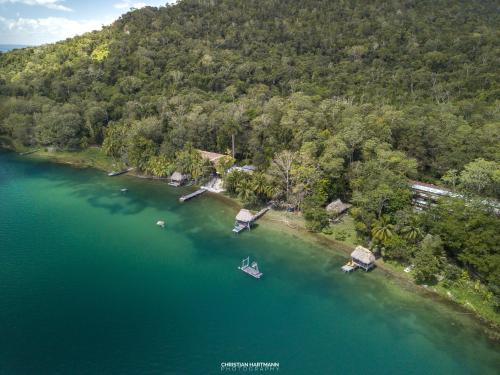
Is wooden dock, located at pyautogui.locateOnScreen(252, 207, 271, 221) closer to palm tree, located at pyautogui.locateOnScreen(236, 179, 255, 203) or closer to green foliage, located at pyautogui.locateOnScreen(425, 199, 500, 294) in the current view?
palm tree, located at pyautogui.locateOnScreen(236, 179, 255, 203)

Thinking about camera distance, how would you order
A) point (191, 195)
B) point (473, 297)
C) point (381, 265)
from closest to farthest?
point (473, 297), point (381, 265), point (191, 195)

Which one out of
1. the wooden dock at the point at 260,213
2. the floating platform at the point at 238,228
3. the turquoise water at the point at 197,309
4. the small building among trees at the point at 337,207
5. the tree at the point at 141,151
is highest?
the tree at the point at 141,151

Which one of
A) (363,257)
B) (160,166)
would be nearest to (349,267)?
(363,257)

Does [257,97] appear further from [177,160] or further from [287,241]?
[287,241]

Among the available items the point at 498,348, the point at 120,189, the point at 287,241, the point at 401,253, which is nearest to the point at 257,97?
the point at 120,189

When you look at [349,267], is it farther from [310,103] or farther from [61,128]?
[61,128]

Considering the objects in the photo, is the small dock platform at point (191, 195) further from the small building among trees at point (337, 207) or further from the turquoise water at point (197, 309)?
the small building among trees at point (337, 207)

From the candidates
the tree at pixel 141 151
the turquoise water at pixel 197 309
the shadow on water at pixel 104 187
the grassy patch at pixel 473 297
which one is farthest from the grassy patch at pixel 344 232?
the tree at pixel 141 151
